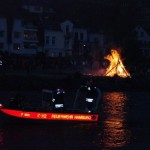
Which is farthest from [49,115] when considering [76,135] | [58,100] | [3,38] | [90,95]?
[3,38]

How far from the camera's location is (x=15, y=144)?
74.9ft

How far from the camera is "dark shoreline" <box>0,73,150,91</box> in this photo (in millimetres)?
65938

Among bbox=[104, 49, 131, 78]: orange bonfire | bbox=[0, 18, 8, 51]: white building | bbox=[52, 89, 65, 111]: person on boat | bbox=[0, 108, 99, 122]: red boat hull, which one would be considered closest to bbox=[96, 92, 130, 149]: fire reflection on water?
bbox=[0, 108, 99, 122]: red boat hull

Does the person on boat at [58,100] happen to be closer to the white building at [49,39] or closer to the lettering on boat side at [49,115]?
the lettering on boat side at [49,115]

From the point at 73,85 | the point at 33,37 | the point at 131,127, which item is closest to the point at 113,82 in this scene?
the point at 73,85

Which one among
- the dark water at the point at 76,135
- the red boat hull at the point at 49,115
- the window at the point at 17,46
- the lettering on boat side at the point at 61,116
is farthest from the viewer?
the window at the point at 17,46

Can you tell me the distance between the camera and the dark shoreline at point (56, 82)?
65938 mm

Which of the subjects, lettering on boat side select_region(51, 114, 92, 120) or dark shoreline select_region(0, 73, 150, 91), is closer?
lettering on boat side select_region(51, 114, 92, 120)

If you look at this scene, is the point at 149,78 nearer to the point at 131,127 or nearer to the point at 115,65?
the point at 115,65

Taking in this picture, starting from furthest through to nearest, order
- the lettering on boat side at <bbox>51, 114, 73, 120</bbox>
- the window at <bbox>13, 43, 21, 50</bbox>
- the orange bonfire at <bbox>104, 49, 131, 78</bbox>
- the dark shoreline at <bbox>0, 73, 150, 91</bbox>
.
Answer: the window at <bbox>13, 43, 21, 50</bbox>
the orange bonfire at <bbox>104, 49, 131, 78</bbox>
the dark shoreline at <bbox>0, 73, 150, 91</bbox>
the lettering on boat side at <bbox>51, 114, 73, 120</bbox>

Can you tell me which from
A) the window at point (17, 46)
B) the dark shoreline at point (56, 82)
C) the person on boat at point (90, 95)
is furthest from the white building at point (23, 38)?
the person on boat at point (90, 95)

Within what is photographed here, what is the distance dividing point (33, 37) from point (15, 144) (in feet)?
258

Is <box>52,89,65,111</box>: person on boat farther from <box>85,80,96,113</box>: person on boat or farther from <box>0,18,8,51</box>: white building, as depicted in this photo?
<box>0,18,8,51</box>: white building

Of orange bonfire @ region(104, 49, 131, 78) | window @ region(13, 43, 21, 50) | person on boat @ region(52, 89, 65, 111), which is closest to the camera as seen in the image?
person on boat @ region(52, 89, 65, 111)
